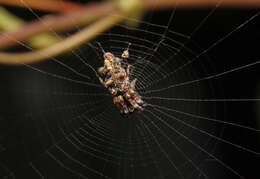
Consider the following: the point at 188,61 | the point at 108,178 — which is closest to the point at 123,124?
the point at 108,178

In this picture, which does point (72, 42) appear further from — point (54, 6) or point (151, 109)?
point (151, 109)

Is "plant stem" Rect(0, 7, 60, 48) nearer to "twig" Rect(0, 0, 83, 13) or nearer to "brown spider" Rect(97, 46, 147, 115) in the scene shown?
"twig" Rect(0, 0, 83, 13)

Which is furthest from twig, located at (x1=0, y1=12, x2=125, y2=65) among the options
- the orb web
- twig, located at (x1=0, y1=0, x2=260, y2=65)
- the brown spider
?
the brown spider

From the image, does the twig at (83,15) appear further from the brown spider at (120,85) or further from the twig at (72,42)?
the brown spider at (120,85)

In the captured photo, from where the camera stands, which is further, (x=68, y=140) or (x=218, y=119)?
(x=68, y=140)

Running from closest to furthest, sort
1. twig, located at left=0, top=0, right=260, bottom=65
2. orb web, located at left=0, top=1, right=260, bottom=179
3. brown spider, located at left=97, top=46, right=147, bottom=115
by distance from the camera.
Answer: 1. twig, located at left=0, top=0, right=260, bottom=65
2. orb web, located at left=0, top=1, right=260, bottom=179
3. brown spider, located at left=97, top=46, right=147, bottom=115

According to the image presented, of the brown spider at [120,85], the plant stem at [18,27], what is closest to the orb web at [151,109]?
the brown spider at [120,85]

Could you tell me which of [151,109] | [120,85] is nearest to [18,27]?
[120,85]

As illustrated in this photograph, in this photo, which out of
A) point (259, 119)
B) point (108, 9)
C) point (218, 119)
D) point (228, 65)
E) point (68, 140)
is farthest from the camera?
point (68, 140)

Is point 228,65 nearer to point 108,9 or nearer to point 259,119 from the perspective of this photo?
point 259,119
